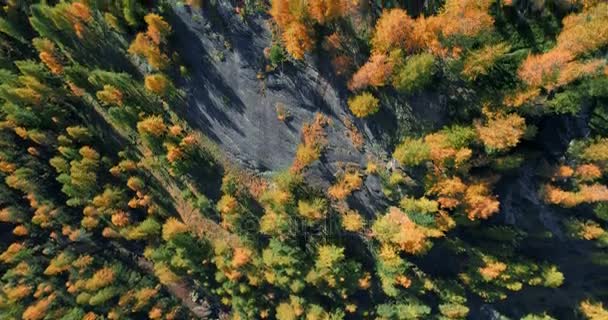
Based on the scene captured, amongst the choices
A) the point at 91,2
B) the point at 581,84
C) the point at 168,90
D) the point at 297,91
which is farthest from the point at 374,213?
the point at 91,2

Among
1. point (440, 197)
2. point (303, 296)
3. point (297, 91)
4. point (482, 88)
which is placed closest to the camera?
point (482, 88)

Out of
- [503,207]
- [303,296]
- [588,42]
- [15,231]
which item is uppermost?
[588,42]

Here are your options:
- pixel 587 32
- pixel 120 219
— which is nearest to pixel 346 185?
pixel 587 32

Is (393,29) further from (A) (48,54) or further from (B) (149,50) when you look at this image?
(A) (48,54)

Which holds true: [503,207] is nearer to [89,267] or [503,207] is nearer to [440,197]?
[440,197]

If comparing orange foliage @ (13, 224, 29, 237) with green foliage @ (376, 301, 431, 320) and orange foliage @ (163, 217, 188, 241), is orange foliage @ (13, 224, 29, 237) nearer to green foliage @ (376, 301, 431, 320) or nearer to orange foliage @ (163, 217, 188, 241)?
orange foliage @ (163, 217, 188, 241)

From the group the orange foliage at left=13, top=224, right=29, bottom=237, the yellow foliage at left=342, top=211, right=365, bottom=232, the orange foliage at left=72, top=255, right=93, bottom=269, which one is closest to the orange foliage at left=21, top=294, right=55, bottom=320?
the orange foliage at left=72, top=255, right=93, bottom=269

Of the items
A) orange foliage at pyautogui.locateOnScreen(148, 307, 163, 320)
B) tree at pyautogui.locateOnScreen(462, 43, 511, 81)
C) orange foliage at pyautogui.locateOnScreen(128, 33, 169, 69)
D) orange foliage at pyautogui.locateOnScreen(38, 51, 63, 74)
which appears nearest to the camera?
tree at pyautogui.locateOnScreen(462, 43, 511, 81)
